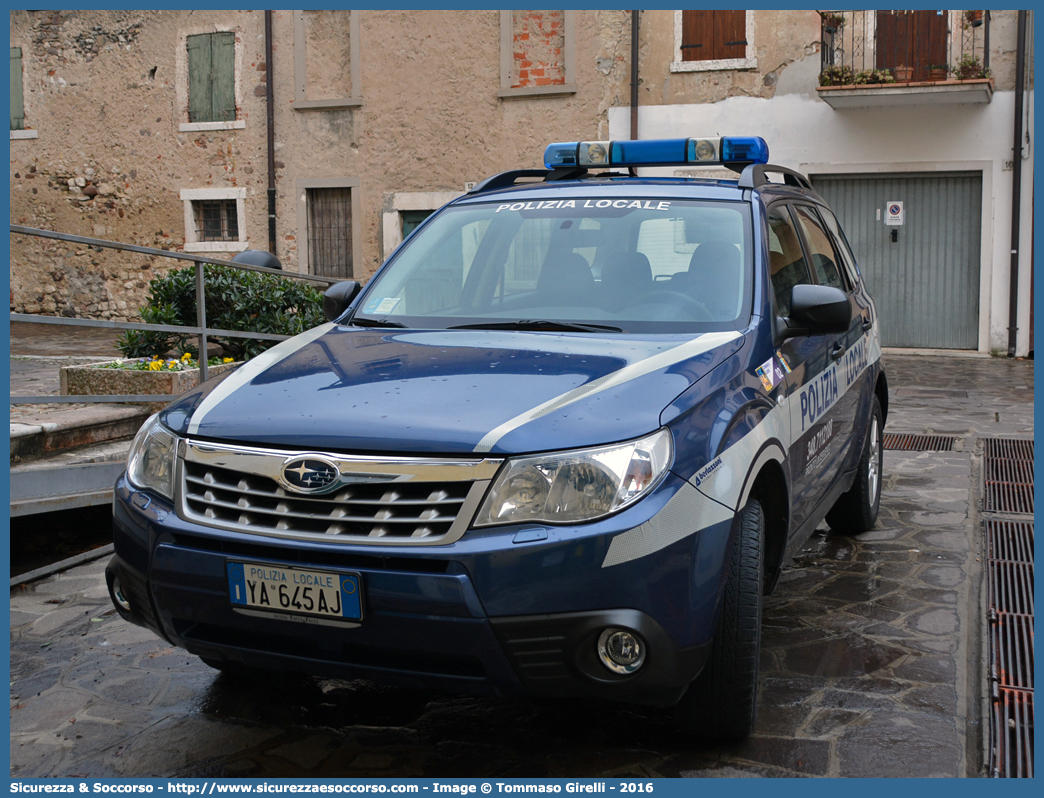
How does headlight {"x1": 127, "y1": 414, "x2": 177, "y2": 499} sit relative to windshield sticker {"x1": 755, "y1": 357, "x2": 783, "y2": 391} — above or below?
below

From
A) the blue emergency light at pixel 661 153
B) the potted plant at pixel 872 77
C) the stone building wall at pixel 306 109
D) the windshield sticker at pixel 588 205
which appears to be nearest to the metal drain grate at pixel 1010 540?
the blue emergency light at pixel 661 153

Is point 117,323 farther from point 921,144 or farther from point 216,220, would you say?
point 216,220

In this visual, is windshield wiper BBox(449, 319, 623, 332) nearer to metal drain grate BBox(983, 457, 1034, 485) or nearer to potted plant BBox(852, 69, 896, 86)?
metal drain grate BBox(983, 457, 1034, 485)

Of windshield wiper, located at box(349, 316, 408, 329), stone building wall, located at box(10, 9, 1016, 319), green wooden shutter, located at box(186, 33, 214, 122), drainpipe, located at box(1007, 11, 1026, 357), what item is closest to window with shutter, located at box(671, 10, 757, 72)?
stone building wall, located at box(10, 9, 1016, 319)

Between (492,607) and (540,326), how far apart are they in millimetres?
1257

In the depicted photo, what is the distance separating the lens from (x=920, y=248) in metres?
15.3

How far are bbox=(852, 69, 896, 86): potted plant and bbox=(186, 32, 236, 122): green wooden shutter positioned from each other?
10.5m

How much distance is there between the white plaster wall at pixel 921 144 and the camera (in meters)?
14.6

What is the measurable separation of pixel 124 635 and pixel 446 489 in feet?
7.16

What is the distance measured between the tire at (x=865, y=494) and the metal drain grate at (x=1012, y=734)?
168cm

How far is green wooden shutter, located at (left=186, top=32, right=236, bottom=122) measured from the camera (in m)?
18.2

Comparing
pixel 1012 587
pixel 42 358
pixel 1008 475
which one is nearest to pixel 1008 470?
pixel 1008 475

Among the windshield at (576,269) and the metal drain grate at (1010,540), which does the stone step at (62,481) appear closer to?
the windshield at (576,269)

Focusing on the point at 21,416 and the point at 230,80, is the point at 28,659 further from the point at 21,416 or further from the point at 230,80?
the point at 230,80
